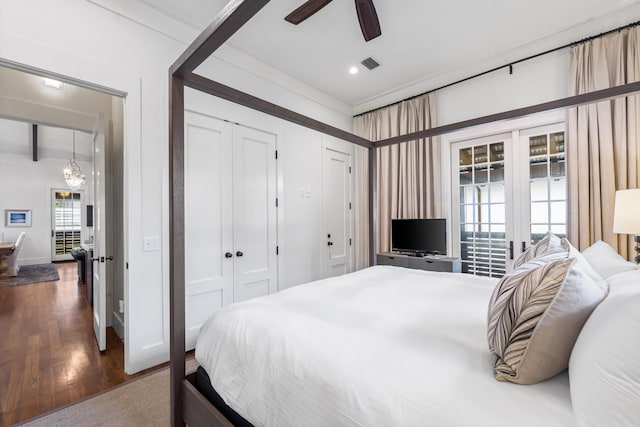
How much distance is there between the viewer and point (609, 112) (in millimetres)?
2426

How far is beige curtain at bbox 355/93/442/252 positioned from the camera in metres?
3.58

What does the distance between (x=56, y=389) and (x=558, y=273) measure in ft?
9.83

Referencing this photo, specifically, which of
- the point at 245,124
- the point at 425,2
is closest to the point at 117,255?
the point at 245,124

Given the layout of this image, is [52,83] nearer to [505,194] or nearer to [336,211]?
[336,211]

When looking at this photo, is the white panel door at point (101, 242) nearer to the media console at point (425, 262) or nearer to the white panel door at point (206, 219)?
the white panel door at point (206, 219)

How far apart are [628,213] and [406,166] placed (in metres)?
2.19

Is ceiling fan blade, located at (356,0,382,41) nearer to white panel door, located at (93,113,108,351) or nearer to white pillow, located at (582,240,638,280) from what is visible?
white pillow, located at (582,240,638,280)

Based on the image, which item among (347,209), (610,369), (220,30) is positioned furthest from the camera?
(347,209)

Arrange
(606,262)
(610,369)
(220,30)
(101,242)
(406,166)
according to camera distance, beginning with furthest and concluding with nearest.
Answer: (406,166)
(101,242)
(606,262)
(220,30)
(610,369)

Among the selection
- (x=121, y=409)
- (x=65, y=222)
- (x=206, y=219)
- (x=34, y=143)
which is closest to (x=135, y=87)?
(x=206, y=219)

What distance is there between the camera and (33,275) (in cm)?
593

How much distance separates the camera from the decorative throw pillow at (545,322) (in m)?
0.75

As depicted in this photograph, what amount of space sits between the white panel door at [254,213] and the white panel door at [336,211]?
929 mm

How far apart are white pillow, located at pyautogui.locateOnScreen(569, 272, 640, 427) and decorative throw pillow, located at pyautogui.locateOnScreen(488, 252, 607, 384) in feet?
0.19
